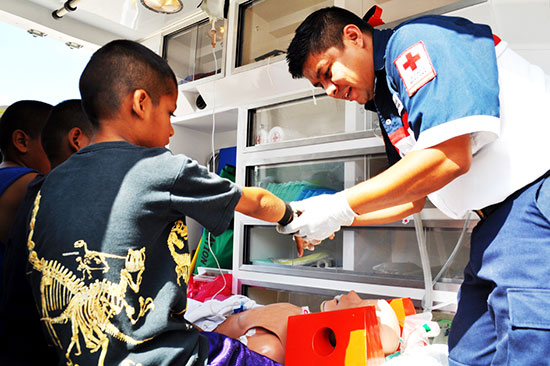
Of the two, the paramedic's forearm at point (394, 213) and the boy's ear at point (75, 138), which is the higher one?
the boy's ear at point (75, 138)

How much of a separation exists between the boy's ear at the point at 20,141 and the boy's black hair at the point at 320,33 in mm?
1161

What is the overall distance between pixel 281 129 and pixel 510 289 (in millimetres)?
1913

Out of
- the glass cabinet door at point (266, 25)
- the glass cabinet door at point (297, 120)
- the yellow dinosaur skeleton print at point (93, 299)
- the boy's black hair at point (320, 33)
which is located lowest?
the yellow dinosaur skeleton print at point (93, 299)

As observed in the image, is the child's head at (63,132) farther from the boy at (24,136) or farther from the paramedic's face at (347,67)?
the paramedic's face at (347,67)

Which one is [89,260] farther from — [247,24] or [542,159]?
[247,24]

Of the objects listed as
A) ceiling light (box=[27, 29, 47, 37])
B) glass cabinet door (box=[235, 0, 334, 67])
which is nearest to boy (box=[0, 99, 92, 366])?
glass cabinet door (box=[235, 0, 334, 67])

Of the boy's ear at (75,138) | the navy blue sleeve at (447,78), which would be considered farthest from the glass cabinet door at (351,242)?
the boy's ear at (75,138)

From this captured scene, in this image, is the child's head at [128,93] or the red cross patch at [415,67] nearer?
the red cross patch at [415,67]

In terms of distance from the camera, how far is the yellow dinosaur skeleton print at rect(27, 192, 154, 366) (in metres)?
0.83

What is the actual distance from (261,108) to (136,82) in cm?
160

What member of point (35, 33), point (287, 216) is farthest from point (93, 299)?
point (35, 33)

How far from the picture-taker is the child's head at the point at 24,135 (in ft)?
5.12

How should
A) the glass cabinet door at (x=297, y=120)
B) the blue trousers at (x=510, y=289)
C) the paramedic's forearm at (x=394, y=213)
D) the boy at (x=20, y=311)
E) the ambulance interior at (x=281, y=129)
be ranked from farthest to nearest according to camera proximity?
the glass cabinet door at (x=297, y=120) < the ambulance interior at (x=281, y=129) < the paramedic's forearm at (x=394, y=213) < the boy at (x=20, y=311) < the blue trousers at (x=510, y=289)

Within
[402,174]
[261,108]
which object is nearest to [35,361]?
[402,174]
